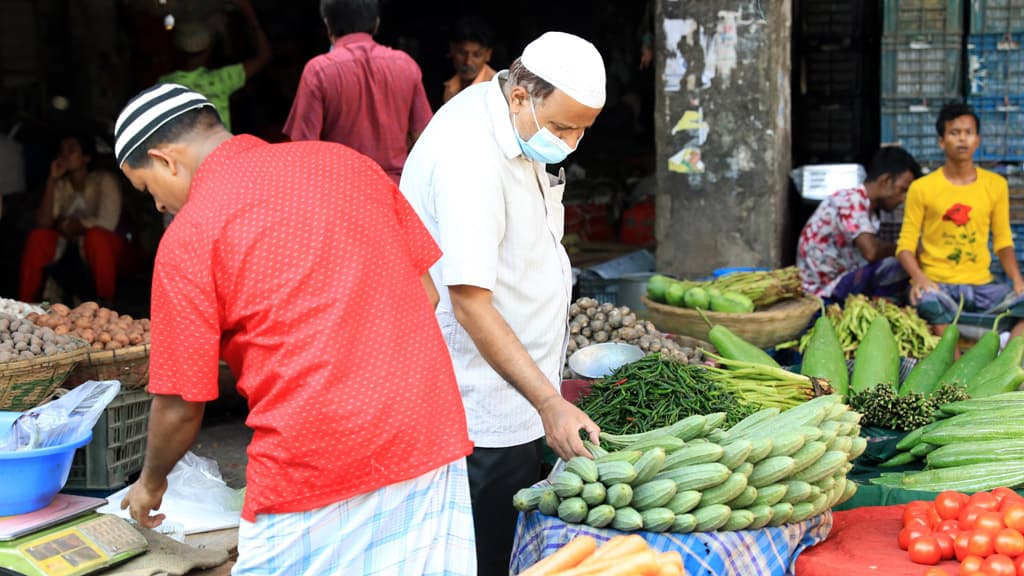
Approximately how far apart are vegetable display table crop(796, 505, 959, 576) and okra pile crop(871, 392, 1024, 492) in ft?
0.83

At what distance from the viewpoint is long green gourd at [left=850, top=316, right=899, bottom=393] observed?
4.89 metres

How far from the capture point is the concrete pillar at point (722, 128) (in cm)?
633

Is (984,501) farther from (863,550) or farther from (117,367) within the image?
(117,367)

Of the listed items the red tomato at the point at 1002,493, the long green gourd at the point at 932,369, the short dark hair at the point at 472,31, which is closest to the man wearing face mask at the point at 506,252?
the red tomato at the point at 1002,493

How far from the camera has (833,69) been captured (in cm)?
798

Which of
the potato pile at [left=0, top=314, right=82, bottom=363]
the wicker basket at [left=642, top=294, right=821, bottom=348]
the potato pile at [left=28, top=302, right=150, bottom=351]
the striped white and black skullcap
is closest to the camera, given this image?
the striped white and black skullcap

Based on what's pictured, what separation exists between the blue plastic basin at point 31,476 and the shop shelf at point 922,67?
5441 millimetres

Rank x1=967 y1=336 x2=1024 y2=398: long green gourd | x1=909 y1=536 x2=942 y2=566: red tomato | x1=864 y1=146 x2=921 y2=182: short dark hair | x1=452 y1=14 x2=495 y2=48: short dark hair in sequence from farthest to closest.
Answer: x1=864 y1=146 x2=921 y2=182: short dark hair < x1=452 y1=14 x2=495 y2=48: short dark hair < x1=967 y1=336 x2=1024 y2=398: long green gourd < x1=909 y1=536 x2=942 y2=566: red tomato

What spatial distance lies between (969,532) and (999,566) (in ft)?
0.65

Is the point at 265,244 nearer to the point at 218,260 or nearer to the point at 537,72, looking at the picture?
the point at 218,260

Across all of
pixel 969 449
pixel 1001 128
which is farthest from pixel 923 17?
pixel 969 449

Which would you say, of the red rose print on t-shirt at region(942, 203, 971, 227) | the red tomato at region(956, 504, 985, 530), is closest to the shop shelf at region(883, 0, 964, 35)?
the red rose print on t-shirt at region(942, 203, 971, 227)

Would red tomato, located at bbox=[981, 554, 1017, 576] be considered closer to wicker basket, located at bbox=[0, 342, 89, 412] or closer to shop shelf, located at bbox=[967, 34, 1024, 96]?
wicker basket, located at bbox=[0, 342, 89, 412]

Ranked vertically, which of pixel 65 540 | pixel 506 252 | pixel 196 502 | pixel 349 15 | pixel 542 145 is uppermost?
pixel 349 15
